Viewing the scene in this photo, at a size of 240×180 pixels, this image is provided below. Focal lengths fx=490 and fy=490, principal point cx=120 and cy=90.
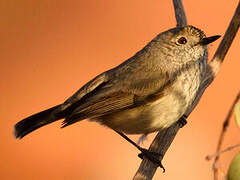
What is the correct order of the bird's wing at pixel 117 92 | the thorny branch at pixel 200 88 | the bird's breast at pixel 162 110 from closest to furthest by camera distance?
1. the thorny branch at pixel 200 88
2. the bird's breast at pixel 162 110
3. the bird's wing at pixel 117 92

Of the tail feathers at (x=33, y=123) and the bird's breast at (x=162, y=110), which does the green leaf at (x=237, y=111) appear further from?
the tail feathers at (x=33, y=123)

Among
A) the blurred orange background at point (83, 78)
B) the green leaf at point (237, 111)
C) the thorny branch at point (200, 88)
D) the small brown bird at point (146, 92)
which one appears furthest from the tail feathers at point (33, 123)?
the green leaf at point (237, 111)

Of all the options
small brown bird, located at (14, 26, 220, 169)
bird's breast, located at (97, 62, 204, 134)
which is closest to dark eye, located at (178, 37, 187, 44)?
small brown bird, located at (14, 26, 220, 169)

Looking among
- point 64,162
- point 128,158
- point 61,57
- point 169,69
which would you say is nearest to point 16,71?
point 61,57

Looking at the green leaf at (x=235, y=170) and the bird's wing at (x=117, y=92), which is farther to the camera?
the bird's wing at (x=117, y=92)

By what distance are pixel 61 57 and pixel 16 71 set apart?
1.90 ft

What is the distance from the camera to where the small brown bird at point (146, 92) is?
10.1 ft

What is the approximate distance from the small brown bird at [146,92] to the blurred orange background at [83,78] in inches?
53.4

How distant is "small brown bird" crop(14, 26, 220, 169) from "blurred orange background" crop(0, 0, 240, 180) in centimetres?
136

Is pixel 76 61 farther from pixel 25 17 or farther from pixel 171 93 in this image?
pixel 171 93

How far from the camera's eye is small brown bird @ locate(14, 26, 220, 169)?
3.08m

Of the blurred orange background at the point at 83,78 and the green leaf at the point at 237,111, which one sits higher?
the blurred orange background at the point at 83,78

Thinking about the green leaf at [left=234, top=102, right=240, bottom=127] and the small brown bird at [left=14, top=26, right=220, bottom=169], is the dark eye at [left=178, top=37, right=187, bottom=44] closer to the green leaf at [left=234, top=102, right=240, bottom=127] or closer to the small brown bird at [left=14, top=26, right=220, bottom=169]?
the small brown bird at [left=14, top=26, right=220, bottom=169]

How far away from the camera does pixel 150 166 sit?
9.62 ft
